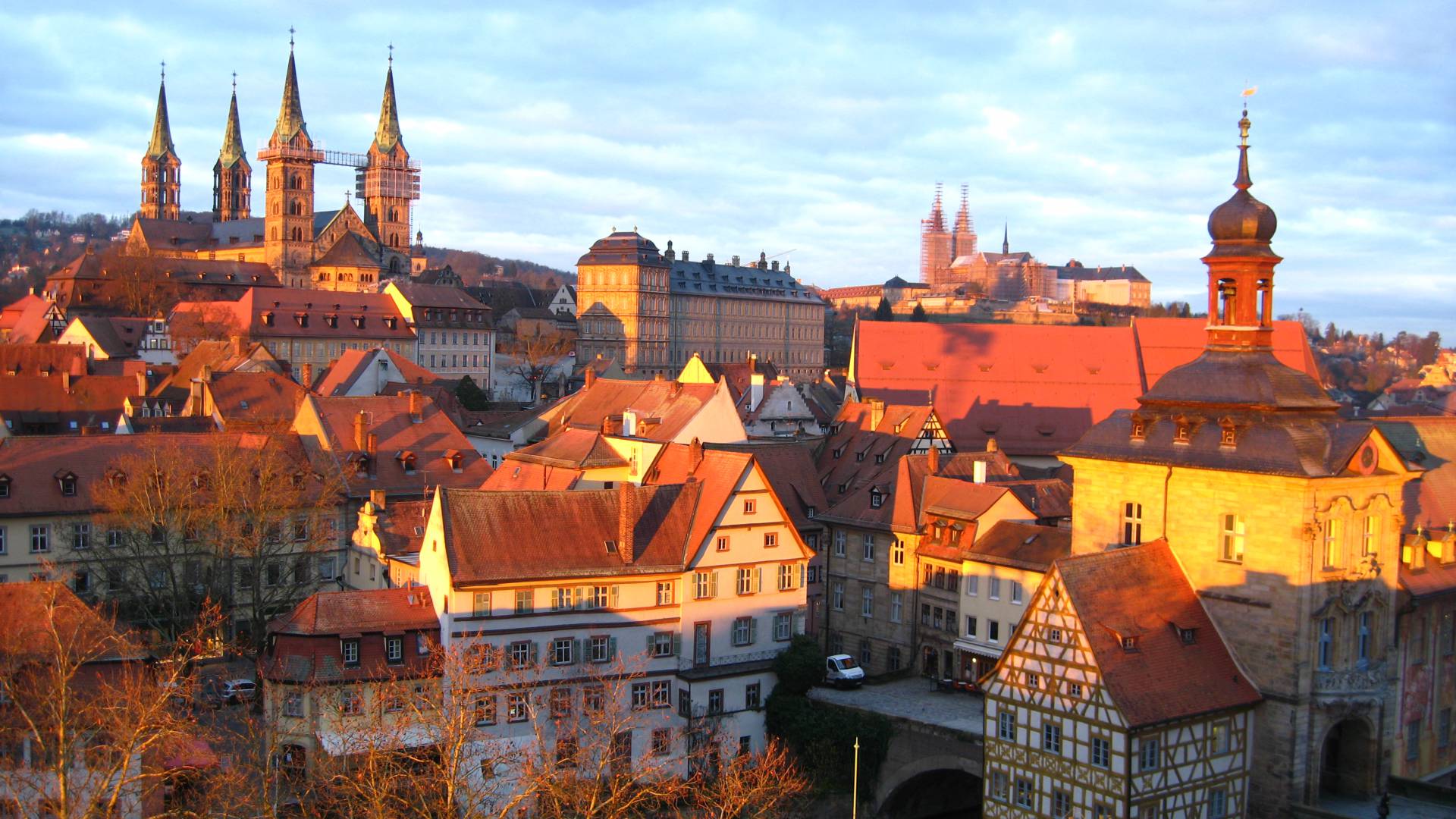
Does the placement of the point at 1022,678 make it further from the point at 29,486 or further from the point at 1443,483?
the point at 29,486

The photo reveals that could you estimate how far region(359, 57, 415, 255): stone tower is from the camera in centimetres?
17612

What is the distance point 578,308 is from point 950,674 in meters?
94.4

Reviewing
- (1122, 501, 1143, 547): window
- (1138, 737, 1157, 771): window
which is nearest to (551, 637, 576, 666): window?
(1122, 501, 1143, 547): window

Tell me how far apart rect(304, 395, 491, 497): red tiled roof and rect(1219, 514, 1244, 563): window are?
95.7 feet

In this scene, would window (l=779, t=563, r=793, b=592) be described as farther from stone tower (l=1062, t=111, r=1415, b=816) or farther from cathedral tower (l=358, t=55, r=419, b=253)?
cathedral tower (l=358, t=55, r=419, b=253)

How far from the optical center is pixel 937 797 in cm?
4012

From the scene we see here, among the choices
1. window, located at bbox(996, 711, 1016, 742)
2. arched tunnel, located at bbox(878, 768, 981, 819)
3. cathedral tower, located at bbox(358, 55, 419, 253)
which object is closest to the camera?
window, located at bbox(996, 711, 1016, 742)

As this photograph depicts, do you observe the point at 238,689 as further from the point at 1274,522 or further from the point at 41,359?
the point at 41,359

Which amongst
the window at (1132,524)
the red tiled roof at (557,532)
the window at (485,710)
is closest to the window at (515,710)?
the window at (485,710)

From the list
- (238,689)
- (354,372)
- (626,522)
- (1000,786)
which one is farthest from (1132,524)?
(354,372)

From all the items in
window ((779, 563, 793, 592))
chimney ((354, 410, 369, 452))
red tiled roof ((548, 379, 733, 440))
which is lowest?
window ((779, 563, 793, 592))

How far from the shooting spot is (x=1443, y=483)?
1658 inches

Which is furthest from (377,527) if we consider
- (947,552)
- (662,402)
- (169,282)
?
(169,282)

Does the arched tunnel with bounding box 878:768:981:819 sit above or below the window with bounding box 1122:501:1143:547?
below
